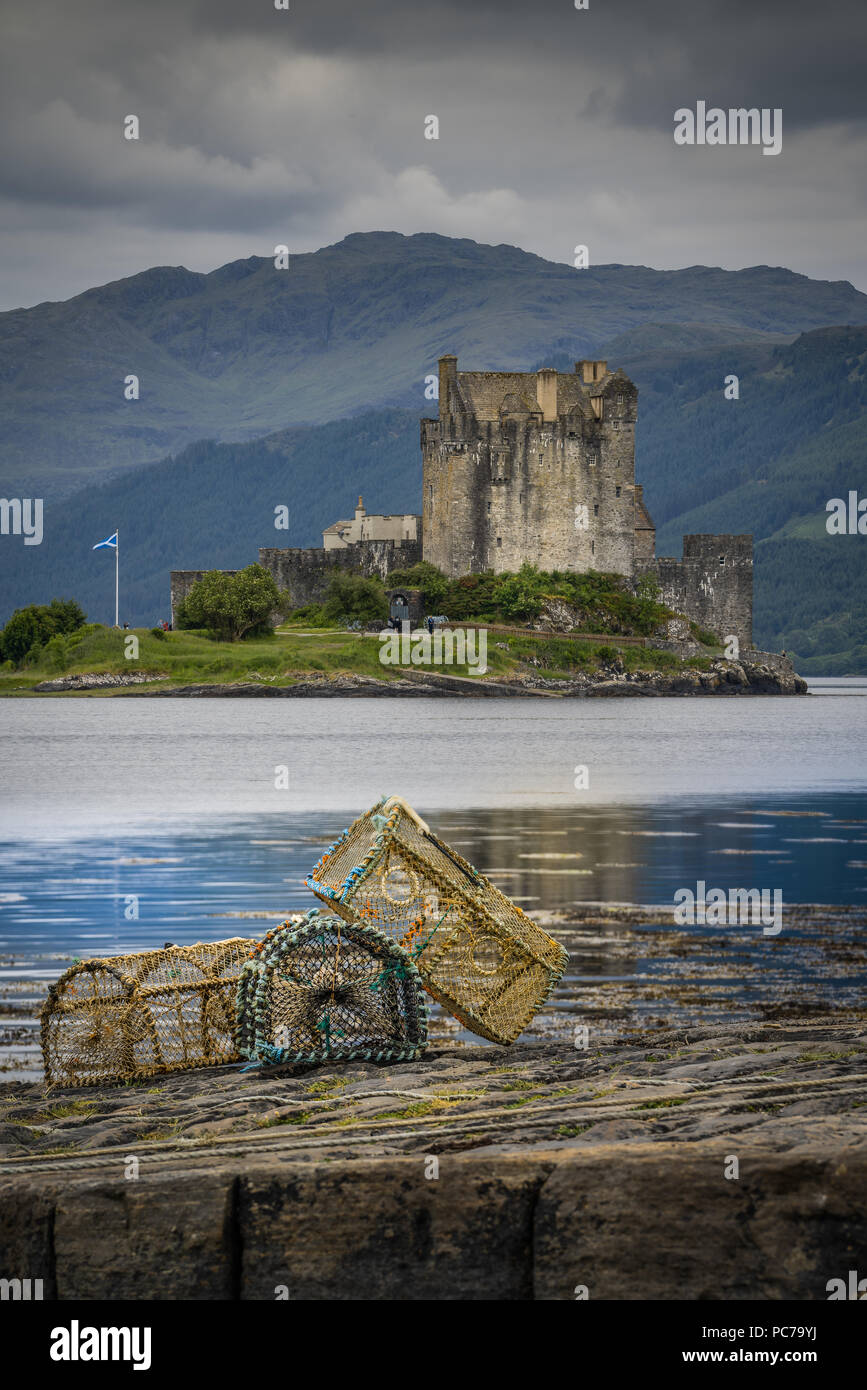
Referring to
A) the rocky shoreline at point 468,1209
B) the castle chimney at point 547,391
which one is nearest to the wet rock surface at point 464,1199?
the rocky shoreline at point 468,1209

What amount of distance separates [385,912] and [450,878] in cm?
53

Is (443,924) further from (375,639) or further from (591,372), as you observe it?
(591,372)

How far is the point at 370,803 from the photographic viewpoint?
42.6m

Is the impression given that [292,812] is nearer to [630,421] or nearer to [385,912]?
[385,912]

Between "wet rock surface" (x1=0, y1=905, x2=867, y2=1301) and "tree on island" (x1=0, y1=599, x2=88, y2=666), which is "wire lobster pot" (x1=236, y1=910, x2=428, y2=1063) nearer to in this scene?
"wet rock surface" (x1=0, y1=905, x2=867, y2=1301)

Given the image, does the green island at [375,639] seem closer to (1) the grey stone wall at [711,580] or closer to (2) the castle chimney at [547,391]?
(1) the grey stone wall at [711,580]

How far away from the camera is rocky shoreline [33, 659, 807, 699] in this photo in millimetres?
109750

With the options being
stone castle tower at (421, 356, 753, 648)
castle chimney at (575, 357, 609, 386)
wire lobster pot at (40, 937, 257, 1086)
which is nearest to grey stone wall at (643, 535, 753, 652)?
stone castle tower at (421, 356, 753, 648)

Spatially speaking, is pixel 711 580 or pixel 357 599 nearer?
pixel 357 599

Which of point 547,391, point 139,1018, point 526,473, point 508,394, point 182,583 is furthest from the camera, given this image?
point 182,583

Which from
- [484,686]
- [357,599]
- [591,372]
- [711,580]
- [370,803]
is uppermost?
[591,372]

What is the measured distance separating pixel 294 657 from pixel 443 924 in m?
95.2

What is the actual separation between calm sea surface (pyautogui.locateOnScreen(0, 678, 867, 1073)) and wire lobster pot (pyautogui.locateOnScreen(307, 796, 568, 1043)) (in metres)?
4.01

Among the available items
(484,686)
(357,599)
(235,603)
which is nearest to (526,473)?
(357,599)
